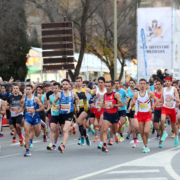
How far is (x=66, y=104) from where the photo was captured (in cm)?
1138

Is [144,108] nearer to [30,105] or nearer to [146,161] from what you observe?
[146,161]

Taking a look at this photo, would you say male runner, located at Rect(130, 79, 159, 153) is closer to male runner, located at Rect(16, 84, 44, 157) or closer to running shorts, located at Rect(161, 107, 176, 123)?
running shorts, located at Rect(161, 107, 176, 123)

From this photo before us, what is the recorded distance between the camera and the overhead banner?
29938 millimetres

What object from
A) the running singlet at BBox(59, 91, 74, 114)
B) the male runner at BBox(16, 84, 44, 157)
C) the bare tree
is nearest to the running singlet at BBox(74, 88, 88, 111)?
the running singlet at BBox(59, 91, 74, 114)

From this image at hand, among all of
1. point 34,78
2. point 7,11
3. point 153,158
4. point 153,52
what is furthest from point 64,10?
point 153,158

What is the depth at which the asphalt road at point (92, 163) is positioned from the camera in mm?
7824

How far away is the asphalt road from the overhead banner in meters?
17.5

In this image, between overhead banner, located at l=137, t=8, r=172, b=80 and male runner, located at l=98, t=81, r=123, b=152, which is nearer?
male runner, located at l=98, t=81, r=123, b=152

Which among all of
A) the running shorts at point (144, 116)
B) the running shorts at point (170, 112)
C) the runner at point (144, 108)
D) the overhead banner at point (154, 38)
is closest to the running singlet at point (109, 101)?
the runner at point (144, 108)

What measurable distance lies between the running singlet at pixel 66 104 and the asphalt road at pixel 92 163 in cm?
110

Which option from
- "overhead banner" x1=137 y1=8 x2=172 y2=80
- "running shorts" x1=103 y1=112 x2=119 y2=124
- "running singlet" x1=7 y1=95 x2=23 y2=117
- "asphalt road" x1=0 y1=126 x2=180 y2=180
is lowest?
"asphalt road" x1=0 y1=126 x2=180 y2=180

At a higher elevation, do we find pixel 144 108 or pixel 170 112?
pixel 144 108

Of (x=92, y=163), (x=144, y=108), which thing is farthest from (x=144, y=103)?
(x=92, y=163)

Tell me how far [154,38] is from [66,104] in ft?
65.3
